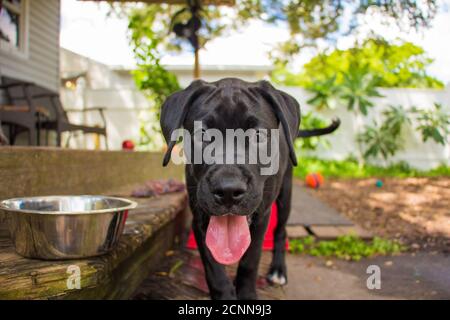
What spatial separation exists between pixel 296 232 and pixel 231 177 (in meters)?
3.35

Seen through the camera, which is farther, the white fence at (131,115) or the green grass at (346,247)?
the white fence at (131,115)

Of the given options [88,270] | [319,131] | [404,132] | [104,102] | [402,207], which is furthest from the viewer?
[104,102]

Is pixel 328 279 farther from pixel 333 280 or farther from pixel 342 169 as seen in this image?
pixel 342 169

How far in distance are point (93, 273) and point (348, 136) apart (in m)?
10.4

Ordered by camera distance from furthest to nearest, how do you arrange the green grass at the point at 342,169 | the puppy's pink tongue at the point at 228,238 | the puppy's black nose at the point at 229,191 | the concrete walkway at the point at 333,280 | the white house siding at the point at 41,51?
the white house siding at the point at 41,51
the green grass at the point at 342,169
the concrete walkway at the point at 333,280
the puppy's pink tongue at the point at 228,238
the puppy's black nose at the point at 229,191

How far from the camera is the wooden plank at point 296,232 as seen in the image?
199 inches

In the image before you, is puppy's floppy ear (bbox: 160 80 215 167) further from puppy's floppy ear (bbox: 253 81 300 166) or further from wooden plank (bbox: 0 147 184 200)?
wooden plank (bbox: 0 147 184 200)

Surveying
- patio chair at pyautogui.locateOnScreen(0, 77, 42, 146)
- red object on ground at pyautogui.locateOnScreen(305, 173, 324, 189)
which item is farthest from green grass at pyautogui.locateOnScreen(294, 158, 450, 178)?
patio chair at pyautogui.locateOnScreen(0, 77, 42, 146)

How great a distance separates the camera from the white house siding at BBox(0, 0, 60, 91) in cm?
751

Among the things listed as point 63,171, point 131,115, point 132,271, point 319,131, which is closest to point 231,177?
point 132,271

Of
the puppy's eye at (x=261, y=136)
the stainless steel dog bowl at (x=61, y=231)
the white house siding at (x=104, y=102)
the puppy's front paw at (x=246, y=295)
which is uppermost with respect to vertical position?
the white house siding at (x=104, y=102)

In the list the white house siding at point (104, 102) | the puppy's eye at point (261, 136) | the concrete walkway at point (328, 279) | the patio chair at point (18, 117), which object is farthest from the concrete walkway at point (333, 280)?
the white house siding at point (104, 102)

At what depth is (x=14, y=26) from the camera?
23.3 ft

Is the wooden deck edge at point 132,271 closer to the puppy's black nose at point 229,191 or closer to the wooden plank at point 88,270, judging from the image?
the wooden plank at point 88,270
